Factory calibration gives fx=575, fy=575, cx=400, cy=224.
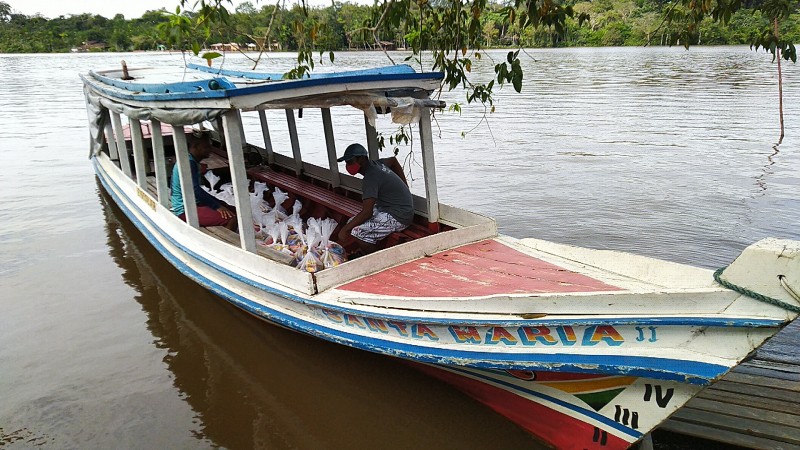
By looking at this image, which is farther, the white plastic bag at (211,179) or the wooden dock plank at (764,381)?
the white plastic bag at (211,179)

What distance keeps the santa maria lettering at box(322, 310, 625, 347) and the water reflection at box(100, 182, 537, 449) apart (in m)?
0.78

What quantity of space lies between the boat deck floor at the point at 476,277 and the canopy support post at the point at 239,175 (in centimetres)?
107

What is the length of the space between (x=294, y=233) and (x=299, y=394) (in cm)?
170

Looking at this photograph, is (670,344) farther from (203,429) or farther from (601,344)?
(203,429)

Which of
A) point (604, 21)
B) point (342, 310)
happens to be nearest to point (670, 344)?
point (342, 310)

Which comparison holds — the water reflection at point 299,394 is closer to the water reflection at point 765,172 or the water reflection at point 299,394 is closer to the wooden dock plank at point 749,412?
the wooden dock plank at point 749,412

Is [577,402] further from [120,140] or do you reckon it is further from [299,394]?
[120,140]

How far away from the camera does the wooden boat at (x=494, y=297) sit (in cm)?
245

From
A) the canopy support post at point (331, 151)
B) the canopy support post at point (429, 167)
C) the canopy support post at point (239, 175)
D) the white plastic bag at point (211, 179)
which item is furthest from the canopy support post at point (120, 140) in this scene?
the canopy support post at point (429, 167)

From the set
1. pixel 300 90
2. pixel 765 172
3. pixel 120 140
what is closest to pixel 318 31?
pixel 300 90

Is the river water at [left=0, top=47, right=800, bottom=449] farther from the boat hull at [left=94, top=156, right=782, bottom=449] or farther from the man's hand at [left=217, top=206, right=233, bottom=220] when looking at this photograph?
the man's hand at [left=217, top=206, right=233, bottom=220]

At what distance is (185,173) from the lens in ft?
16.8

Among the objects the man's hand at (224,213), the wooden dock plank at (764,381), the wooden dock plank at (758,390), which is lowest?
the wooden dock plank at (764,381)

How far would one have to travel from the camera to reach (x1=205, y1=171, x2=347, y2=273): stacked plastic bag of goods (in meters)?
4.74
